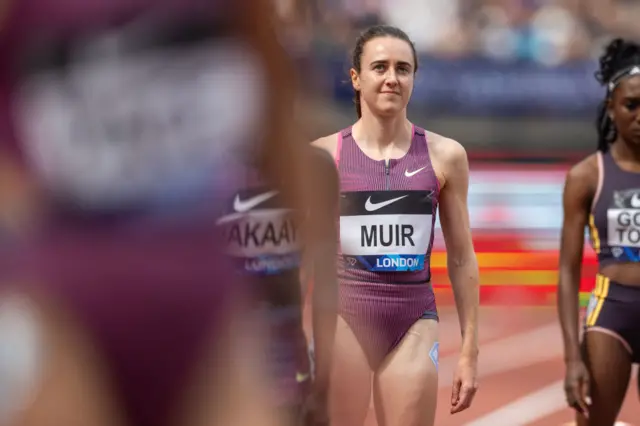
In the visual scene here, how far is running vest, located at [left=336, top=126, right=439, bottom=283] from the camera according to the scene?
3.70 meters

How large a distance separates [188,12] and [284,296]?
1.58m

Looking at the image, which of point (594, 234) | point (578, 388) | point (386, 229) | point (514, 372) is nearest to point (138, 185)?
point (386, 229)

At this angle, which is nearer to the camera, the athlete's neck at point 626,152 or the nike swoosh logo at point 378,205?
the nike swoosh logo at point 378,205

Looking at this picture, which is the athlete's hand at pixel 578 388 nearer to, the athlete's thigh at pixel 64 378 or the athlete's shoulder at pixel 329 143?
the athlete's shoulder at pixel 329 143

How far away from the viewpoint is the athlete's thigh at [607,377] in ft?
13.0

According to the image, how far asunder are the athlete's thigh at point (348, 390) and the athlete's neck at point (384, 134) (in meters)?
0.79

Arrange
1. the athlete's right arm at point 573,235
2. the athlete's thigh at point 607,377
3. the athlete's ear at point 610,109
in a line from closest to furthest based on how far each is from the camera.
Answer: the athlete's thigh at point 607,377
the athlete's right arm at point 573,235
the athlete's ear at point 610,109

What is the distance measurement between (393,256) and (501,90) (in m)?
15.0

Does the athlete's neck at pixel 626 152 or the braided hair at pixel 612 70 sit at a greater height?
the braided hair at pixel 612 70

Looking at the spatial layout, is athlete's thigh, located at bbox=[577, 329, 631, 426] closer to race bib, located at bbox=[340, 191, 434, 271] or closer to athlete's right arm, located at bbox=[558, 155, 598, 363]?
athlete's right arm, located at bbox=[558, 155, 598, 363]

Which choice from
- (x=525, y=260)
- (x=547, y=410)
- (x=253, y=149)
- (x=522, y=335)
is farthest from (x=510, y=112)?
(x=253, y=149)

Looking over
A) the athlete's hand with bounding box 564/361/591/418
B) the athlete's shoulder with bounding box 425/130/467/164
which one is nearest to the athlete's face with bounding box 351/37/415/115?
Answer: the athlete's shoulder with bounding box 425/130/467/164

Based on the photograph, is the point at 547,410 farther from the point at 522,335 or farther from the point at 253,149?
the point at 253,149

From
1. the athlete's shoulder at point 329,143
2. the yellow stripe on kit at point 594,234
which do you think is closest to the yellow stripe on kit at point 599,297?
the yellow stripe on kit at point 594,234
